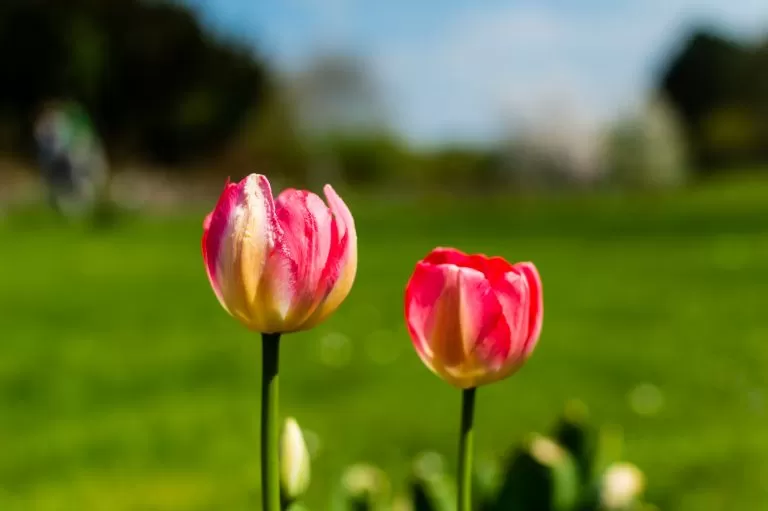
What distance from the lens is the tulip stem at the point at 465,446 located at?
85 cm

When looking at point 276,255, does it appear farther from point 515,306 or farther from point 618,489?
point 618,489

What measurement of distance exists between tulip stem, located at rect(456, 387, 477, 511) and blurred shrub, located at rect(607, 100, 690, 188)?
3355cm

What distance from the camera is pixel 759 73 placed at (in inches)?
1599

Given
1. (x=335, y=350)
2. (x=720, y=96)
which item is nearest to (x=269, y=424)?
(x=335, y=350)

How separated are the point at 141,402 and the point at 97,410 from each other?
0.21m

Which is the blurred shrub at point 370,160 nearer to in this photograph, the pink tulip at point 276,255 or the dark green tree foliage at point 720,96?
the dark green tree foliage at point 720,96

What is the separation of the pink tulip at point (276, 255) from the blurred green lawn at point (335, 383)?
2394 mm

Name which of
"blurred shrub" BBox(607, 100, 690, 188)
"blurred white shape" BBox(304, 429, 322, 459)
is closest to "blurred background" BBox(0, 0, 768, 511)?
"blurred white shape" BBox(304, 429, 322, 459)

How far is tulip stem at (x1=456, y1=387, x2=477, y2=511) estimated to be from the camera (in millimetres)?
848

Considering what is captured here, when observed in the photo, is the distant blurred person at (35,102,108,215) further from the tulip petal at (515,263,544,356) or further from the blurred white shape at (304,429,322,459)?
the tulip petal at (515,263,544,356)

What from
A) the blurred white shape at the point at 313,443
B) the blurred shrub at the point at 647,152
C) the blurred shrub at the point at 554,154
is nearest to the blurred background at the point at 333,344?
the blurred white shape at the point at 313,443

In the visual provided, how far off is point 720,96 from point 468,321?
44.4m

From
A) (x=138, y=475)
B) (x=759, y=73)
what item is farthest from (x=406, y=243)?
(x=759, y=73)

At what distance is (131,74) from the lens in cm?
3027
